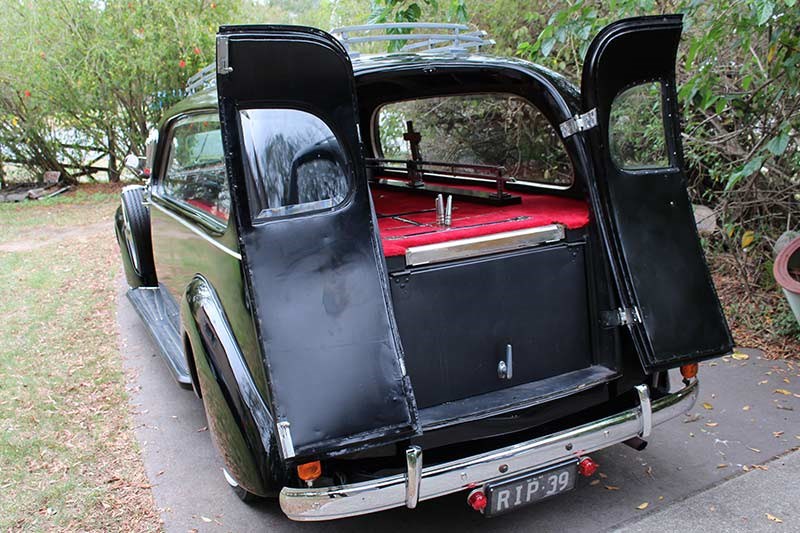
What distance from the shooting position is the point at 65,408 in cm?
439

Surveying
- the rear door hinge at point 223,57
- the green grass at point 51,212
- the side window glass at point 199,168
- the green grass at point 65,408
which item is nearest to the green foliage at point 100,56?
the green grass at point 51,212

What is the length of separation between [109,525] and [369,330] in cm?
172

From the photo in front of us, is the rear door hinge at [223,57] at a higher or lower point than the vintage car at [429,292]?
higher

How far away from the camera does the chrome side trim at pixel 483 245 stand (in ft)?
8.86

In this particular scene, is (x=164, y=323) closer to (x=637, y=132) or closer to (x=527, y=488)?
(x=527, y=488)

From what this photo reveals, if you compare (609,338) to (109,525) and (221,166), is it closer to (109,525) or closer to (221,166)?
(221,166)

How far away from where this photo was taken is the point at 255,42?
229cm

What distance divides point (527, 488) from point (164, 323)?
2.95 metres

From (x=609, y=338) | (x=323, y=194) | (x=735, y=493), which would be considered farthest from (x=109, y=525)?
(x=735, y=493)

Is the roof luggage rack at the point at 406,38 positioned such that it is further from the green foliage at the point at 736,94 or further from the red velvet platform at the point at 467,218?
the red velvet platform at the point at 467,218

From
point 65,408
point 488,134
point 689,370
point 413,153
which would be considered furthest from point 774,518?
point 65,408

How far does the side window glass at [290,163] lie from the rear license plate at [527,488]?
1278 mm

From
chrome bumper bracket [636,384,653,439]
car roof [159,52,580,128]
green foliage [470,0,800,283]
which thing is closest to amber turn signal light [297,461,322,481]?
chrome bumper bracket [636,384,653,439]

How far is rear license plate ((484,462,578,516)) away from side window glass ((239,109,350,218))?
4.19 feet
